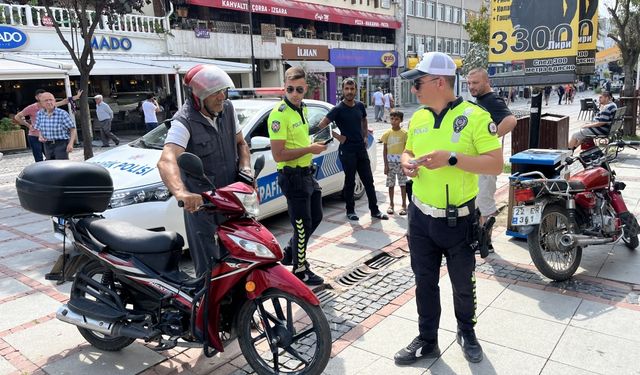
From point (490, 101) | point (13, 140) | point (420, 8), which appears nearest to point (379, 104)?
point (13, 140)

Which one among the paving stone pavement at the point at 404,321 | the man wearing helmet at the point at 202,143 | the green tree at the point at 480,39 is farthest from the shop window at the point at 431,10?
the man wearing helmet at the point at 202,143

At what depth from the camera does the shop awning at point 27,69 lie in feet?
46.4

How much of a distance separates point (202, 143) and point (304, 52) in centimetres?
2751

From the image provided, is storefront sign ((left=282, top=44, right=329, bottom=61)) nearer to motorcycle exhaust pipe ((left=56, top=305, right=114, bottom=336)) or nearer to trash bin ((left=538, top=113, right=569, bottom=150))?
trash bin ((left=538, top=113, right=569, bottom=150))

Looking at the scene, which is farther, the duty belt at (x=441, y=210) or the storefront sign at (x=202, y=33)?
the storefront sign at (x=202, y=33)

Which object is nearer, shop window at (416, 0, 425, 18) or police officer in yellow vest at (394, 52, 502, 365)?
police officer in yellow vest at (394, 52, 502, 365)

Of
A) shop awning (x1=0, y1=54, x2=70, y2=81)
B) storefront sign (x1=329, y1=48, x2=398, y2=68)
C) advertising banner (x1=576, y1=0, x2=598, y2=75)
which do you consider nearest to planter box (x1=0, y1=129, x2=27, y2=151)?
shop awning (x1=0, y1=54, x2=70, y2=81)

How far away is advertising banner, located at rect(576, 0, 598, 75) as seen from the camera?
707 centimetres

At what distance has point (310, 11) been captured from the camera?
2894 cm

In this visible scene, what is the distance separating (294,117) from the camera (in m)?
4.32

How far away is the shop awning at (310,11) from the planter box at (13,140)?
9.75 meters

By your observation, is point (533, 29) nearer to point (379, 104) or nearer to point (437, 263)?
point (437, 263)

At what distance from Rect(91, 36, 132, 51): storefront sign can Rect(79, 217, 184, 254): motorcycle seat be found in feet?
57.9

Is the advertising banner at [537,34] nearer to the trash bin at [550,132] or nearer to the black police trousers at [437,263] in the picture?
the trash bin at [550,132]
